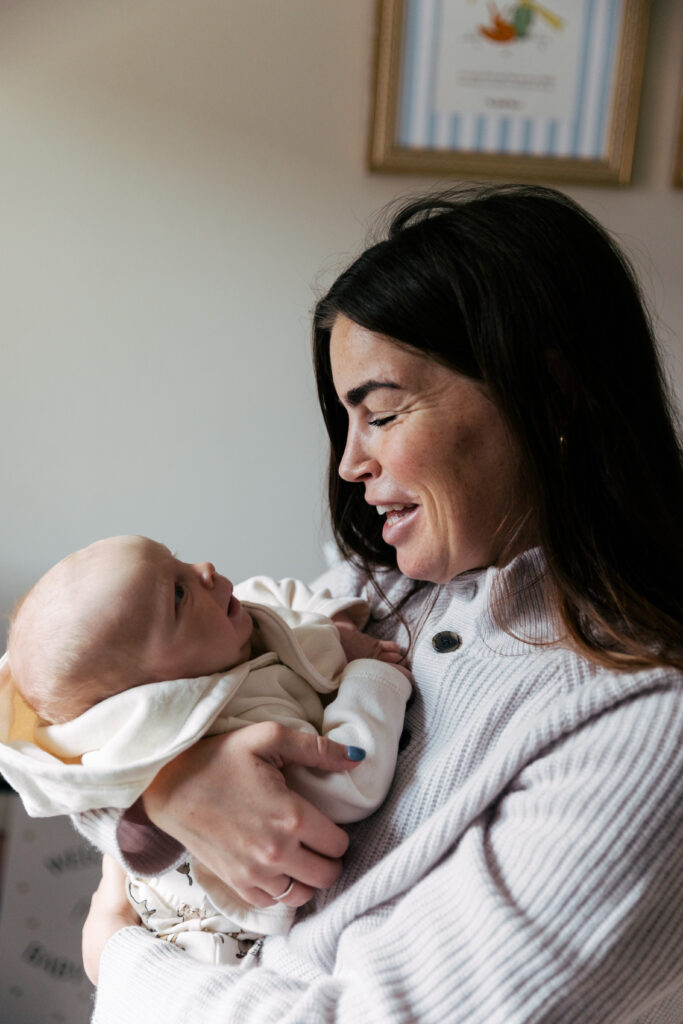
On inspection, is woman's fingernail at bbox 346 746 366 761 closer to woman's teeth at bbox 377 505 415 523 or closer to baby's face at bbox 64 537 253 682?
baby's face at bbox 64 537 253 682

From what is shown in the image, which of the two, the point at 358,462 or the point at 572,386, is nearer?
the point at 572,386

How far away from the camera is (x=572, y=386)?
1.12m

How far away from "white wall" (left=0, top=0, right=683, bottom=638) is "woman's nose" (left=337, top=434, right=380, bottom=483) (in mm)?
1052

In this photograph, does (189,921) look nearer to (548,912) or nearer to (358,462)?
(548,912)

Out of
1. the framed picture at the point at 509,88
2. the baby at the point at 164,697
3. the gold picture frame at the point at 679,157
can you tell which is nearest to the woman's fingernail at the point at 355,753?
the baby at the point at 164,697

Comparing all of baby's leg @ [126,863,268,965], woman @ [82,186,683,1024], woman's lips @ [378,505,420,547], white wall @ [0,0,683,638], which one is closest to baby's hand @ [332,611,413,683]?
woman @ [82,186,683,1024]

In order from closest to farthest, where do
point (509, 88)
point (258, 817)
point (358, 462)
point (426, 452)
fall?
1. point (258, 817)
2. point (426, 452)
3. point (358, 462)
4. point (509, 88)

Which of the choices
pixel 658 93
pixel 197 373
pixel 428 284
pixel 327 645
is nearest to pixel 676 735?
pixel 327 645

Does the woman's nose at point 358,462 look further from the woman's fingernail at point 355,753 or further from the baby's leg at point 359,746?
the woman's fingernail at point 355,753

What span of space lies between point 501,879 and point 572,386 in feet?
1.96

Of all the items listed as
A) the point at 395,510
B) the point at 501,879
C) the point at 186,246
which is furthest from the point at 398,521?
the point at 186,246

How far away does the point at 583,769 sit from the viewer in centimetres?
94

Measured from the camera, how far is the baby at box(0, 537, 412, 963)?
1.10 metres

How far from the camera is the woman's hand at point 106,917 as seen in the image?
128cm
